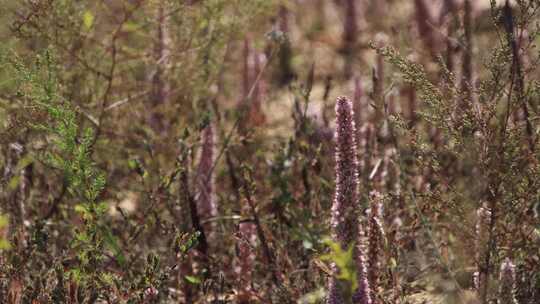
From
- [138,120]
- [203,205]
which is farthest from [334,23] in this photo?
[203,205]

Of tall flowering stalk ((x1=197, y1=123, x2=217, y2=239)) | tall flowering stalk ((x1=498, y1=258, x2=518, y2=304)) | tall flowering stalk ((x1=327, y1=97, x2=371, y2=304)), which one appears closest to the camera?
tall flowering stalk ((x1=327, y1=97, x2=371, y2=304))

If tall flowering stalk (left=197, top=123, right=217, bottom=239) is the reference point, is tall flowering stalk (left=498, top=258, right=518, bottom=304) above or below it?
below

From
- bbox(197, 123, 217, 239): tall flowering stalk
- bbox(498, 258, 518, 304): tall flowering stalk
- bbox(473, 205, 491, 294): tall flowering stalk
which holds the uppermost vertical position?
bbox(197, 123, 217, 239): tall flowering stalk

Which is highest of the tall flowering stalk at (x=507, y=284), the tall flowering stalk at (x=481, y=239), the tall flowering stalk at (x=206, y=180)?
the tall flowering stalk at (x=206, y=180)

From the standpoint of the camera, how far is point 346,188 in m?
1.75

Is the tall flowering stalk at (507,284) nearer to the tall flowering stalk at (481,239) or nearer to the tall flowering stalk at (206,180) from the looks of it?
the tall flowering stalk at (481,239)

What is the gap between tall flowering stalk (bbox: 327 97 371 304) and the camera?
175 cm

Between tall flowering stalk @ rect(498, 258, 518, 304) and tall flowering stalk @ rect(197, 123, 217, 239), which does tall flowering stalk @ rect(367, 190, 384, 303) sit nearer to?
tall flowering stalk @ rect(498, 258, 518, 304)

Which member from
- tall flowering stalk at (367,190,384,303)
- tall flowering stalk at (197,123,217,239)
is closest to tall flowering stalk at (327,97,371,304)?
tall flowering stalk at (367,190,384,303)

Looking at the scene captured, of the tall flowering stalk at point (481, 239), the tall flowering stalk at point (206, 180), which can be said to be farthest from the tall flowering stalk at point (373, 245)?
the tall flowering stalk at point (206, 180)

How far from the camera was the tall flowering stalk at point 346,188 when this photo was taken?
1749mm

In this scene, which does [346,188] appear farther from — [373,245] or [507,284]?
[507,284]

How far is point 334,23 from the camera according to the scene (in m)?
6.31

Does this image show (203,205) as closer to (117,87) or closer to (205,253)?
(205,253)
